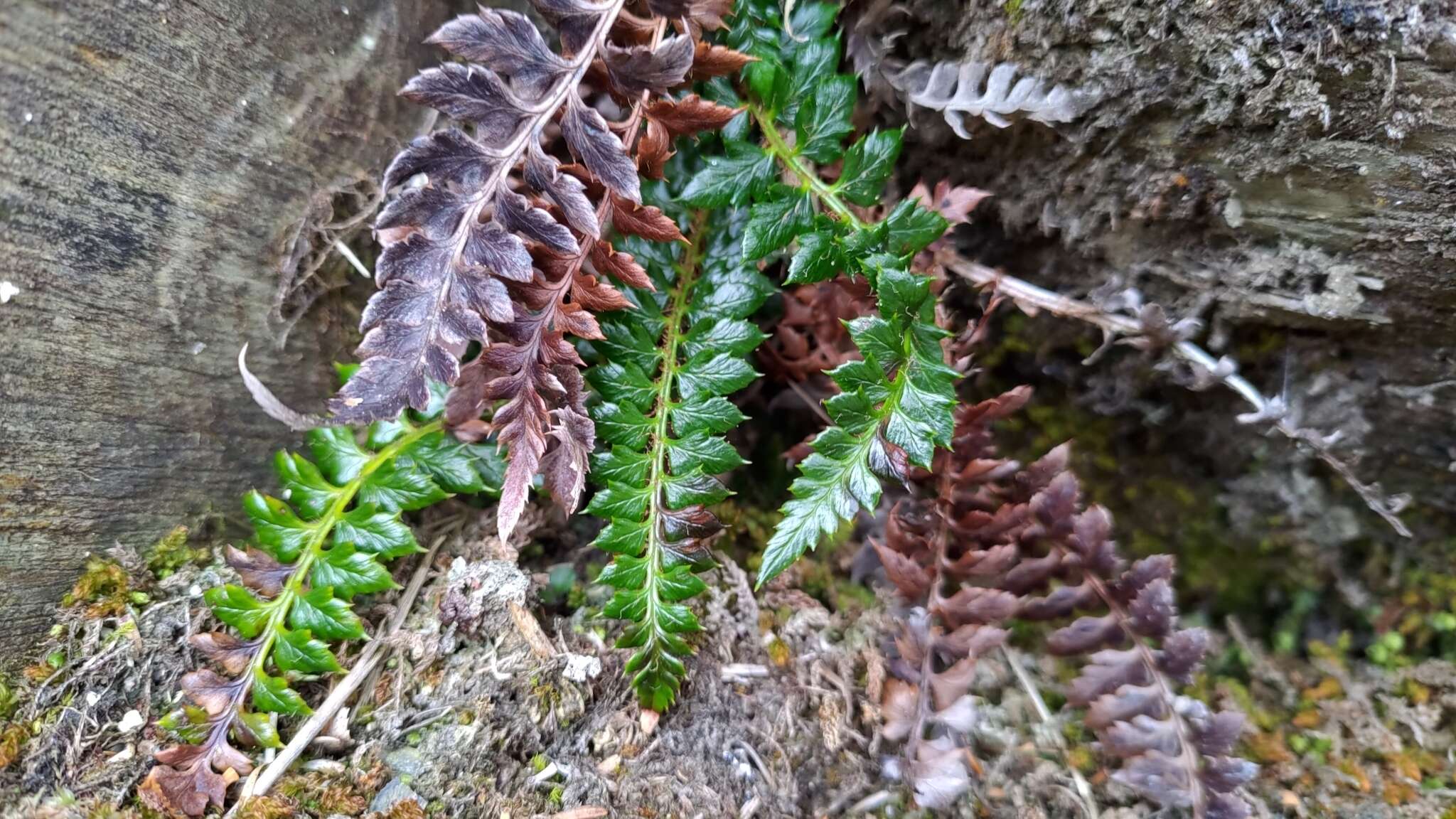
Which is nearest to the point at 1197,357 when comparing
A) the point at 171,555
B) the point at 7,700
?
the point at 171,555

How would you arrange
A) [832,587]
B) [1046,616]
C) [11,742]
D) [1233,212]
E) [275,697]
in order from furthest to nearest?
[832,587]
[1046,616]
[1233,212]
[275,697]
[11,742]

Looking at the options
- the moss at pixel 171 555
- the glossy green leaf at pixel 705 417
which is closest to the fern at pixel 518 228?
the glossy green leaf at pixel 705 417

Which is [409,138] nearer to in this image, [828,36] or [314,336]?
[314,336]

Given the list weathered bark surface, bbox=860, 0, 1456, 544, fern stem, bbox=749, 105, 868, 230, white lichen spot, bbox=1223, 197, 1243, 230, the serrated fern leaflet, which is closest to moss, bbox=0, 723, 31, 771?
the serrated fern leaflet

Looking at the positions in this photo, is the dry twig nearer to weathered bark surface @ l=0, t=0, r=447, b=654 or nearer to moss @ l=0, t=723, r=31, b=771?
weathered bark surface @ l=0, t=0, r=447, b=654

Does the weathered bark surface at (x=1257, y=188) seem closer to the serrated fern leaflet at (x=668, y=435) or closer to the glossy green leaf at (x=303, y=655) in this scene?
the serrated fern leaflet at (x=668, y=435)

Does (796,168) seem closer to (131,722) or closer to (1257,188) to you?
(1257,188)
